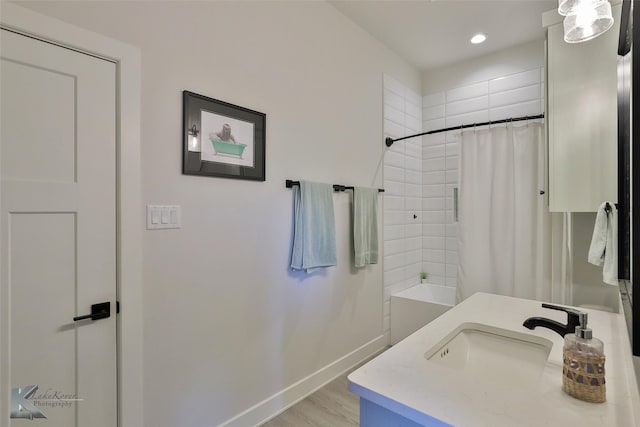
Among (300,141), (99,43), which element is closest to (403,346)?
(300,141)

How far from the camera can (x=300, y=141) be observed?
2145mm

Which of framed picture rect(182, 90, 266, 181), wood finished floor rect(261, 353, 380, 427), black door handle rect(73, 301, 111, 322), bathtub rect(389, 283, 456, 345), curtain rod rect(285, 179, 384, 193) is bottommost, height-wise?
wood finished floor rect(261, 353, 380, 427)

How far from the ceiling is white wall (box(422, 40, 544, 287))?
0.16 m

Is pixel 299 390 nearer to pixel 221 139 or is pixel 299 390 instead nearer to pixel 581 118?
pixel 221 139

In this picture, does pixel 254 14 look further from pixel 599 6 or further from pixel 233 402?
pixel 233 402

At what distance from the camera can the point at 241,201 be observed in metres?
1.79

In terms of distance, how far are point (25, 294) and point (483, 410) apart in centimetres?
156

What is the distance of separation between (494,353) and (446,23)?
8.30ft

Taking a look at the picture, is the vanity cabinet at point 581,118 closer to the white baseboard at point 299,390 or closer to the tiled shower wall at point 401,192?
the tiled shower wall at point 401,192

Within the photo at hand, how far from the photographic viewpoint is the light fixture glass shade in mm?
1044

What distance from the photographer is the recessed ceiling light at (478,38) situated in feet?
8.90

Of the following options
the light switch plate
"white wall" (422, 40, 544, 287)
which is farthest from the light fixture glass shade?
"white wall" (422, 40, 544, 287)

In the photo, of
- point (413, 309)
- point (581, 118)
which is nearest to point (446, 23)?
point (581, 118)

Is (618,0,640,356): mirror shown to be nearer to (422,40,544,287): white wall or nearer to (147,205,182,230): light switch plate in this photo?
(147,205,182,230): light switch plate
